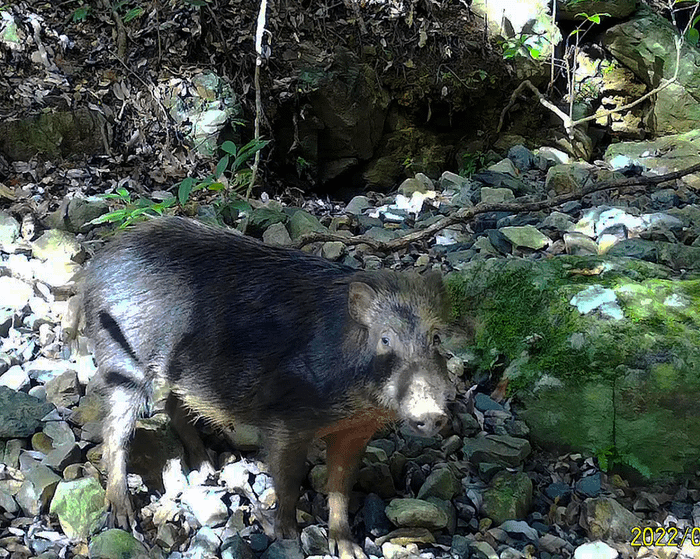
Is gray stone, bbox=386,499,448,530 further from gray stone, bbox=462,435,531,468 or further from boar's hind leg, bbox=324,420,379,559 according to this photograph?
gray stone, bbox=462,435,531,468

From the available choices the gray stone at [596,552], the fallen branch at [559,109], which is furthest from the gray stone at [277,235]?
the fallen branch at [559,109]

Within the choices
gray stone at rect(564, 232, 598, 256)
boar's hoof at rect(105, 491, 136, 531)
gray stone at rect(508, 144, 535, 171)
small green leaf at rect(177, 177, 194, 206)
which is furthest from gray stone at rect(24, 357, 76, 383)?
gray stone at rect(508, 144, 535, 171)

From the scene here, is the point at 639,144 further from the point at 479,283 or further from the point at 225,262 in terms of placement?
the point at 225,262

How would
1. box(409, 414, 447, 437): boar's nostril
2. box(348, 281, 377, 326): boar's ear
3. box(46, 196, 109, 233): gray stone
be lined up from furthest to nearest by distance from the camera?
box(46, 196, 109, 233): gray stone → box(348, 281, 377, 326): boar's ear → box(409, 414, 447, 437): boar's nostril

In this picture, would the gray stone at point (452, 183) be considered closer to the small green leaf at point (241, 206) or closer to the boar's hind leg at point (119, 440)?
the small green leaf at point (241, 206)

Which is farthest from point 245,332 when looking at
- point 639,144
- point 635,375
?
point 639,144

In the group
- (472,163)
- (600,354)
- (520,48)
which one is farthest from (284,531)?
(520,48)

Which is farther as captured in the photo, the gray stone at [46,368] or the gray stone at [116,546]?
the gray stone at [46,368]

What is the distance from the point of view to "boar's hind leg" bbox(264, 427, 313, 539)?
104 inches

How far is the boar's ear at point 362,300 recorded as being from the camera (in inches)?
98.2
